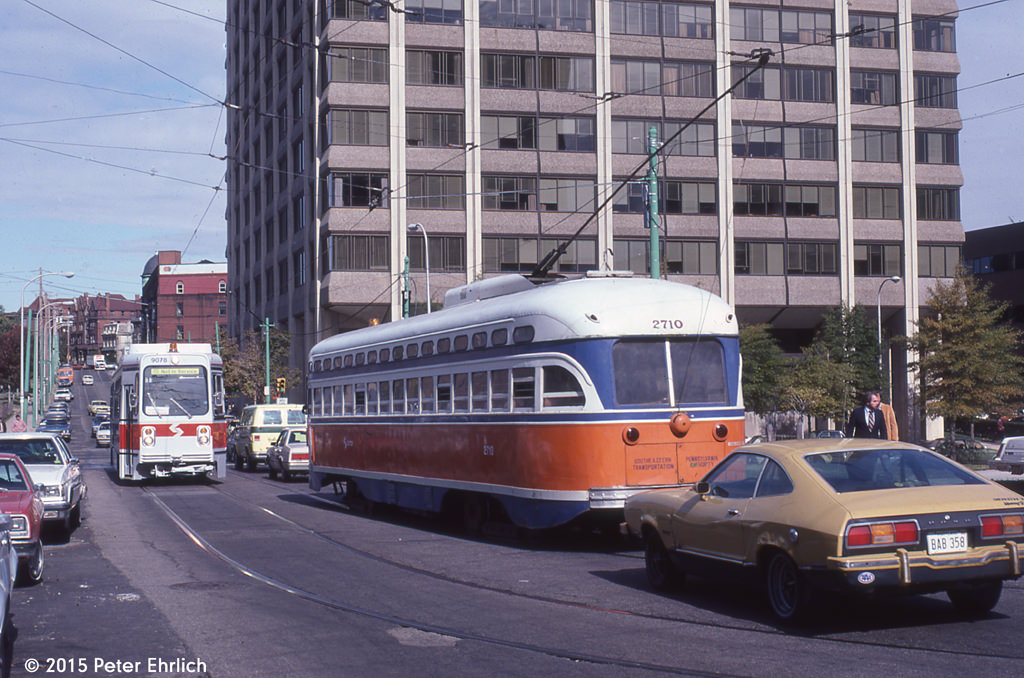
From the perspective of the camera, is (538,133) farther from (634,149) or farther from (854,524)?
(854,524)

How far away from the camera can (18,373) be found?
81625 millimetres

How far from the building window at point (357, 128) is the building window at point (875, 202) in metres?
23.7

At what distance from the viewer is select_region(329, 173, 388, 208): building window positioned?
53781mm

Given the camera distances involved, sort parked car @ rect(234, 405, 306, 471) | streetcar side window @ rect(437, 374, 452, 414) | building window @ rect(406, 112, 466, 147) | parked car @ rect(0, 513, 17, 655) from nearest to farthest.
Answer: parked car @ rect(0, 513, 17, 655)
streetcar side window @ rect(437, 374, 452, 414)
parked car @ rect(234, 405, 306, 471)
building window @ rect(406, 112, 466, 147)

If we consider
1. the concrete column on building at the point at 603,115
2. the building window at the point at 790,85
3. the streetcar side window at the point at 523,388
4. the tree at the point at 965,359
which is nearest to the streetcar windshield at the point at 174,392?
the streetcar side window at the point at 523,388

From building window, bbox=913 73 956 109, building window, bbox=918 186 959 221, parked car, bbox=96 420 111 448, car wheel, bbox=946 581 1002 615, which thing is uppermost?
building window, bbox=913 73 956 109

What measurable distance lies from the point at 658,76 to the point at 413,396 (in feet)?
137

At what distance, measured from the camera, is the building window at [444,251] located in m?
54.9

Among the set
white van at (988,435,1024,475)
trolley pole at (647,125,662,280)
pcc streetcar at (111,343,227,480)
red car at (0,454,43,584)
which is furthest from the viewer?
pcc streetcar at (111,343,227,480)

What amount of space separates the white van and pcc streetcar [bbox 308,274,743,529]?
57.0 ft

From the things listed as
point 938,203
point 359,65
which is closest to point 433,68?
point 359,65

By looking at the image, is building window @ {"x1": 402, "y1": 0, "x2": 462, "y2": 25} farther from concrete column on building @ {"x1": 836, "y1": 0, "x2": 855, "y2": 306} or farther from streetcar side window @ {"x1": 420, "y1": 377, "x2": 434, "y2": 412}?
streetcar side window @ {"x1": 420, "y1": 377, "x2": 434, "y2": 412}

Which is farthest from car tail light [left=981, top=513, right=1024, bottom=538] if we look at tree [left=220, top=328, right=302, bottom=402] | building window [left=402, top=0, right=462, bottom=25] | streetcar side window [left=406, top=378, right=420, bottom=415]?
tree [left=220, top=328, right=302, bottom=402]

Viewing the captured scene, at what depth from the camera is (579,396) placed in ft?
45.3
